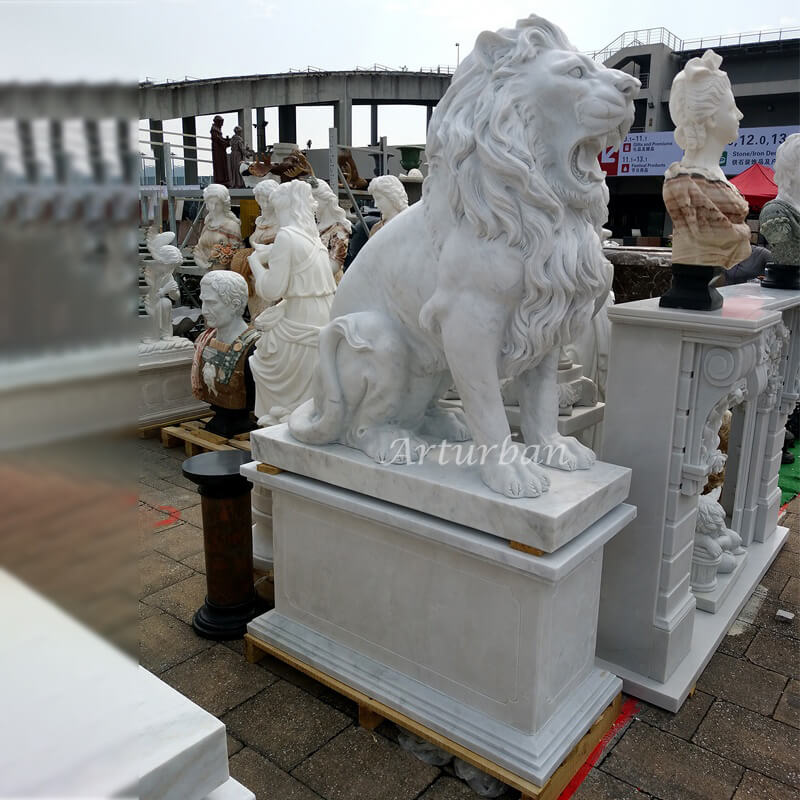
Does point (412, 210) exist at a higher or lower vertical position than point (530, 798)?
higher

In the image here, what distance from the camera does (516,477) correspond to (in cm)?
207

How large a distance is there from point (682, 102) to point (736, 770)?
2.57 m

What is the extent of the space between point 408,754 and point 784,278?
2.82 meters

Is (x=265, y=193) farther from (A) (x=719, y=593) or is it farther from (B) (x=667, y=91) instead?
(B) (x=667, y=91)

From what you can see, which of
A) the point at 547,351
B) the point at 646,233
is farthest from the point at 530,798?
the point at 646,233

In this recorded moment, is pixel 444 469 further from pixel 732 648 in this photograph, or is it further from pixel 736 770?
pixel 732 648

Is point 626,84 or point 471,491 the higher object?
point 626,84

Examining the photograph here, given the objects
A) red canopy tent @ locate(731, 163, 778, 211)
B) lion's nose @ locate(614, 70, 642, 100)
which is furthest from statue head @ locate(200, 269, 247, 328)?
red canopy tent @ locate(731, 163, 778, 211)

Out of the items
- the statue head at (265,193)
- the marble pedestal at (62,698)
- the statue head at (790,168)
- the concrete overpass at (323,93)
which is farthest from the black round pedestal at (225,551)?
the concrete overpass at (323,93)

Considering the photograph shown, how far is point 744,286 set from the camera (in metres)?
3.42

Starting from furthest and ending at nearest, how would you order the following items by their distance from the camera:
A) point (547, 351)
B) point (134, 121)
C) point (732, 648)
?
1. point (732, 648)
2. point (547, 351)
3. point (134, 121)

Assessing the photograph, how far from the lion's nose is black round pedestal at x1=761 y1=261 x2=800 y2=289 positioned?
6.21 feet

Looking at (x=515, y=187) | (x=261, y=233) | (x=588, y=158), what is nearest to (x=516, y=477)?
(x=515, y=187)

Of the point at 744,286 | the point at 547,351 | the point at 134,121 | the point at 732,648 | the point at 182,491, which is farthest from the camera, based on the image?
the point at 182,491
